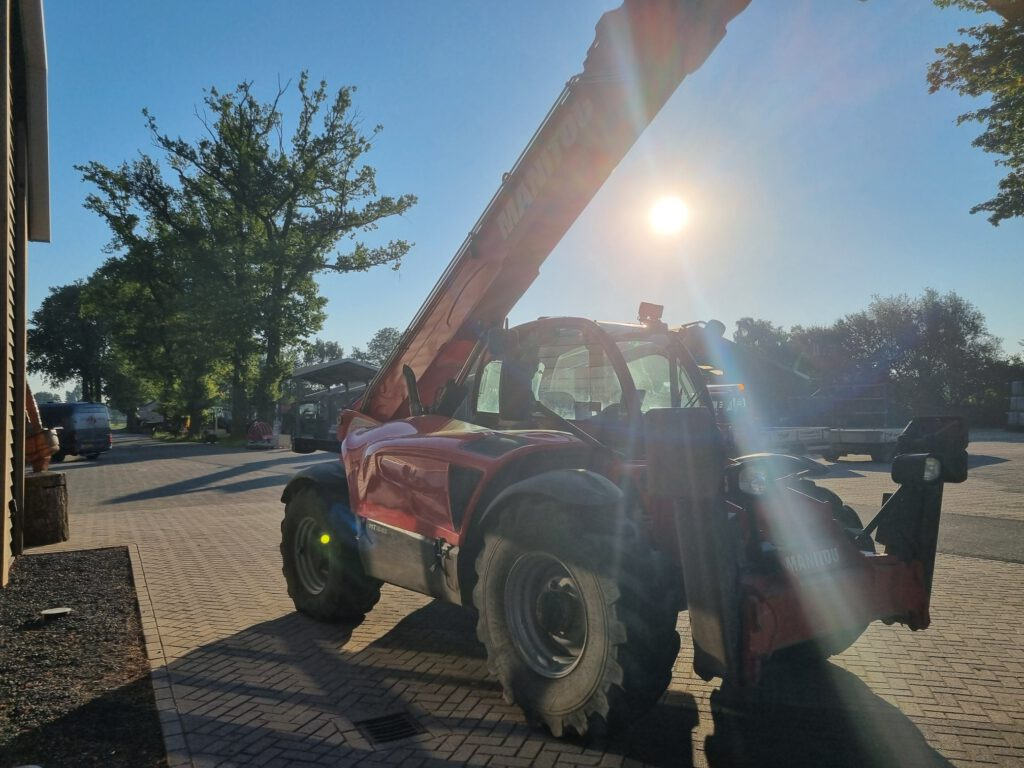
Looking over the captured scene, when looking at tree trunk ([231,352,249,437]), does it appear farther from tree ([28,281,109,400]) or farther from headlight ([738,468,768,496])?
tree ([28,281,109,400])

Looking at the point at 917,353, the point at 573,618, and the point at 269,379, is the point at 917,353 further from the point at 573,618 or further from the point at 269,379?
the point at 573,618

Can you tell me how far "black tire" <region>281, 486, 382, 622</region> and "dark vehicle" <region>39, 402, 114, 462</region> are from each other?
2465cm

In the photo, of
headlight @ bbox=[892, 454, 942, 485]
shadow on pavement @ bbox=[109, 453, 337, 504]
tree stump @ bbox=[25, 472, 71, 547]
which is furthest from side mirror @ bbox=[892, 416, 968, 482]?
shadow on pavement @ bbox=[109, 453, 337, 504]

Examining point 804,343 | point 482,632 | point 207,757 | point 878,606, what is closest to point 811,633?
point 878,606

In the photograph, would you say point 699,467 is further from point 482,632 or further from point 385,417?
point 385,417

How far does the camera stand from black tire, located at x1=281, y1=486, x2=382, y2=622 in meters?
5.55

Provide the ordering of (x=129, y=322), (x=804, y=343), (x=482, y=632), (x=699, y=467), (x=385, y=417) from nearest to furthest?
(x=699, y=467), (x=482, y=632), (x=385, y=417), (x=129, y=322), (x=804, y=343)

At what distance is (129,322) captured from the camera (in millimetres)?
43344

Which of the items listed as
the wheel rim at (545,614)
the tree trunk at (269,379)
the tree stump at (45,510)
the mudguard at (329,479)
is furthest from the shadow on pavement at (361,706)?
the tree trunk at (269,379)

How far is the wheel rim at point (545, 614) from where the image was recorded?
368cm

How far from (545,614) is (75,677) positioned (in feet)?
10.2

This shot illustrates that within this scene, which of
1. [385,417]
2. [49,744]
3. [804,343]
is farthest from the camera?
[804,343]

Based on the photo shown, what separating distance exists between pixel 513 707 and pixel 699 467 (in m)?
1.85

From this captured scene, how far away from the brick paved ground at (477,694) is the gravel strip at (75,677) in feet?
0.49
